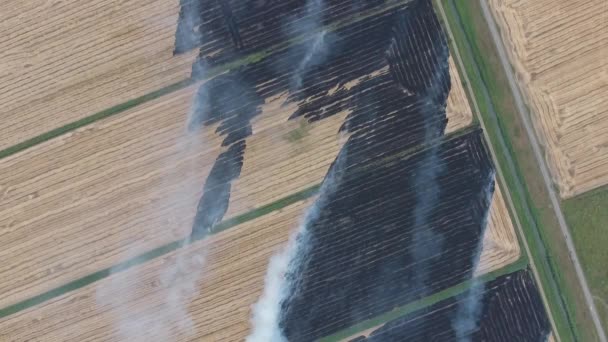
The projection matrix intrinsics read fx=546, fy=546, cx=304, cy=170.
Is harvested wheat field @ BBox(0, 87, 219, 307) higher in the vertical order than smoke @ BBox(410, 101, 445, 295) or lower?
higher

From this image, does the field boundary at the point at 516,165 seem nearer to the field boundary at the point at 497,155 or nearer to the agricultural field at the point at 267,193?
the field boundary at the point at 497,155

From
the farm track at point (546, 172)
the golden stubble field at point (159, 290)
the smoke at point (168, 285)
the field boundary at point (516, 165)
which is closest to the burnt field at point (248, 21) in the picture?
the field boundary at point (516, 165)

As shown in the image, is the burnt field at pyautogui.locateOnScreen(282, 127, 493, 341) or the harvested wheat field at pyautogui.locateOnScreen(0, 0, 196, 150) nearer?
the harvested wheat field at pyautogui.locateOnScreen(0, 0, 196, 150)

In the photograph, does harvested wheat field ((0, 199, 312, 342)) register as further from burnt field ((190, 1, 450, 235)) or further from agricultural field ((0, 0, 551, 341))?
burnt field ((190, 1, 450, 235))

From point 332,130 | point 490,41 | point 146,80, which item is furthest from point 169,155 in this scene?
point 490,41

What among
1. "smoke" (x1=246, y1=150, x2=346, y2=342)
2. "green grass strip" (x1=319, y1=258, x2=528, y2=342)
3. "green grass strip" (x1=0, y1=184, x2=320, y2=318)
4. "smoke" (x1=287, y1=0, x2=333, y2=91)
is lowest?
"green grass strip" (x1=319, y1=258, x2=528, y2=342)

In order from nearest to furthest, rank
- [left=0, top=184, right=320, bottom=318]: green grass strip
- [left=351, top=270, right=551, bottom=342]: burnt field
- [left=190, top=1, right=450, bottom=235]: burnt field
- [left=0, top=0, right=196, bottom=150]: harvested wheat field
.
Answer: [left=0, top=0, right=196, bottom=150]: harvested wheat field
[left=190, top=1, right=450, bottom=235]: burnt field
[left=0, top=184, right=320, bottom=318]: green grass strip
[left=351, top=270, right=551, bottom=342]: burnt field

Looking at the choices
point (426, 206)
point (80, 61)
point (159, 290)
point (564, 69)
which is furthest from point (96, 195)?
point (564, 69)

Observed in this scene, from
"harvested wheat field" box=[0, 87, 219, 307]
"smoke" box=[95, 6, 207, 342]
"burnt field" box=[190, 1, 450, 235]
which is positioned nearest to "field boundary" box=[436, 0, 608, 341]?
"burnt field" box=[190, 1, 450, 235]
